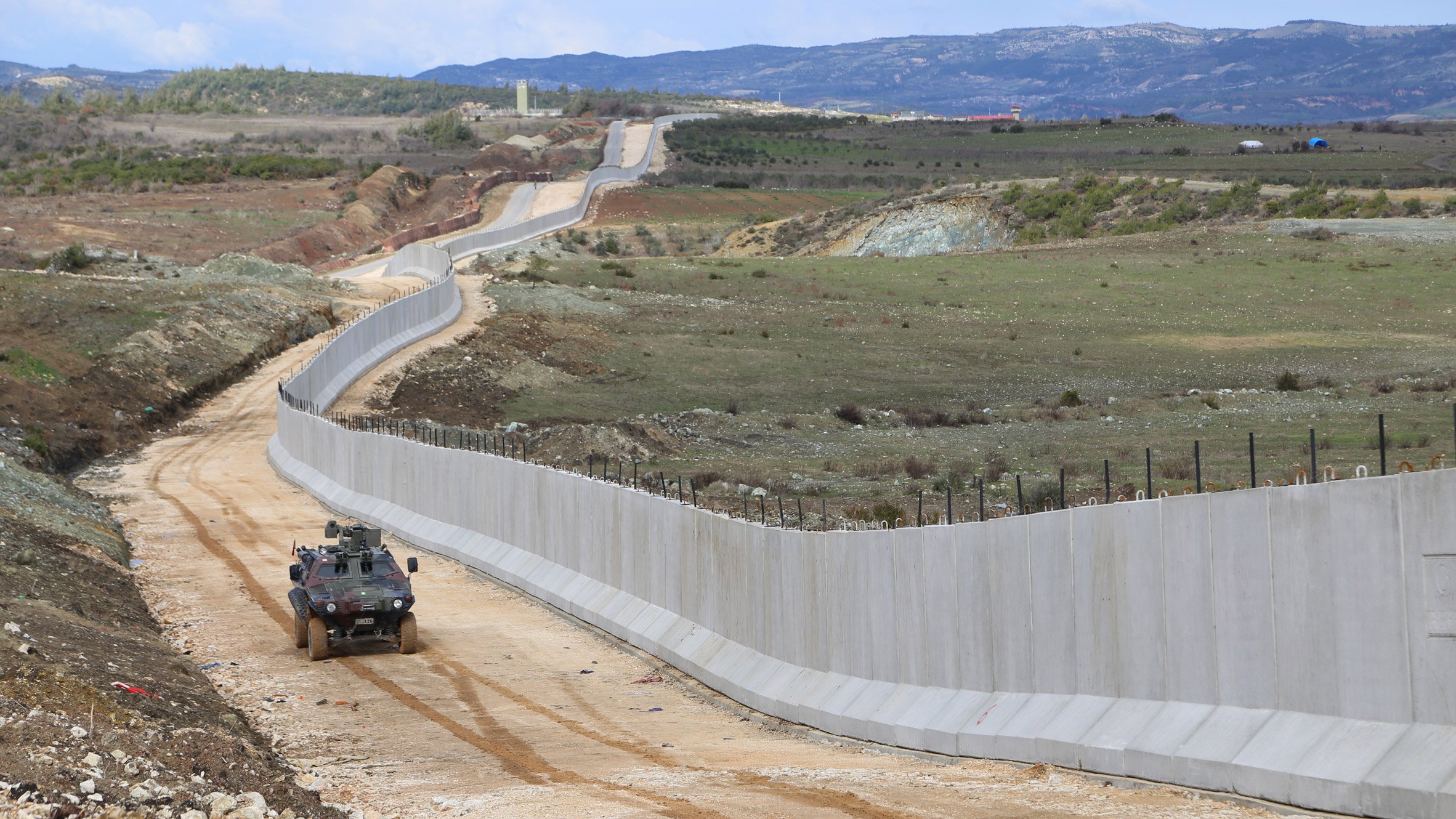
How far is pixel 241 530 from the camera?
104 ft

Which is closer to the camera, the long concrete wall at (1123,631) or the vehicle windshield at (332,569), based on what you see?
the long concrete wall at (1123,631)

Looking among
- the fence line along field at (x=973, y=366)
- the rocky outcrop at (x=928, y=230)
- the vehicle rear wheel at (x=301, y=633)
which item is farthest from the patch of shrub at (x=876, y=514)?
the rocky outcrop at (x=928, y=230)

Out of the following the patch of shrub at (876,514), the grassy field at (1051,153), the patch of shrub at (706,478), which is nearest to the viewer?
the patch of shrub at (876,514)

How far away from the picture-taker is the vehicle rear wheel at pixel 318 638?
20.0m

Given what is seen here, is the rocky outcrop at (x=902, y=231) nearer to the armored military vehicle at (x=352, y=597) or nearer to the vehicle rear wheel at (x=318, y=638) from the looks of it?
the armored military vehicle at (x=352, y=597)

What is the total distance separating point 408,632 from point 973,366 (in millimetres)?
35952

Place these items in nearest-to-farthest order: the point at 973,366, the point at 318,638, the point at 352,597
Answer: the point at 318,638 → the point at 352,597 → the point at 973,366

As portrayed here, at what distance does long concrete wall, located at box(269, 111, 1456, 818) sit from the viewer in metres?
9.35

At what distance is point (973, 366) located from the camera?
53.6m

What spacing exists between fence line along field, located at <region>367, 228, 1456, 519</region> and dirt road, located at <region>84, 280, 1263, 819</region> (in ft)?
21.6

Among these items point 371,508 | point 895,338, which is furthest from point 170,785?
point 895,338

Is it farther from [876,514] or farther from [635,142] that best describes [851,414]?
[635,142]

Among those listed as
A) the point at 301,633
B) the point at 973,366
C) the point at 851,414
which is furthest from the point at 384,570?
the point at 973,366

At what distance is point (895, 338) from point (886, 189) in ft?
258
